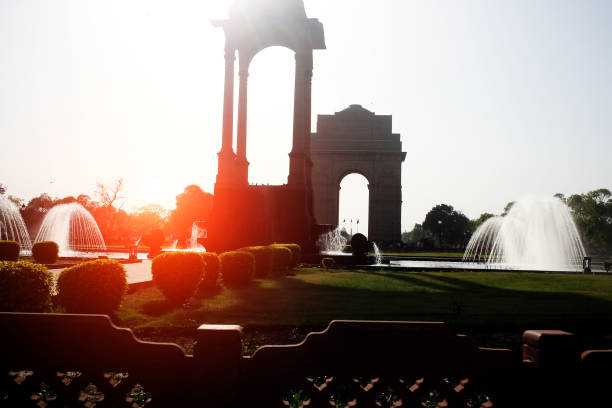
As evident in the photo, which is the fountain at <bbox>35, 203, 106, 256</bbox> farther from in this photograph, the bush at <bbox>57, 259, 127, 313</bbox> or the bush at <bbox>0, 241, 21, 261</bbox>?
the bush at <bbox>57, 259, 127, 313</bbox>

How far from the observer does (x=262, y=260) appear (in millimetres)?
15906

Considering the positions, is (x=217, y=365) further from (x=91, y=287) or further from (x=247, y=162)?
(x=247, y=162)

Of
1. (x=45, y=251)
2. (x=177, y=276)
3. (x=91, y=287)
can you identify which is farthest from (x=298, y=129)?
(x=91, y=287)

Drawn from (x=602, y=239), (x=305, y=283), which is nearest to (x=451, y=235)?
(x=602, y=239)

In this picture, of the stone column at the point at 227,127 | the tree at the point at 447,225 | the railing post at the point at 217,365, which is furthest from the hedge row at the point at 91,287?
the tree at the point at 447,225

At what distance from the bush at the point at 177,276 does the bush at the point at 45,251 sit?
10877 mm

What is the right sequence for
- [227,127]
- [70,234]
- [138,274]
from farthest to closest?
[70,234] → [227,127] → [138,274]

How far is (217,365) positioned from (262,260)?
525 inches

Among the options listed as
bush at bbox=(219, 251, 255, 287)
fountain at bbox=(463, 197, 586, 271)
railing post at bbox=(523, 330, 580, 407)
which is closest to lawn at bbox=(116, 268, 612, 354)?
bush at bbox=(219, 251, 255, 287)

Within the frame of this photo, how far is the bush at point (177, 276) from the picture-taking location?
10234 millimetres

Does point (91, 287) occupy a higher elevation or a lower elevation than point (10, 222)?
lower

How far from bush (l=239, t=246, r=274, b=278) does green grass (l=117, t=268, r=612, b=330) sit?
51.6 inches

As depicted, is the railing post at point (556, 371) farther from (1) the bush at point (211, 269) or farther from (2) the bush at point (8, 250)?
(2) the bush at point (8, 250)

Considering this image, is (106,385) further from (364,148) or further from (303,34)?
(364,148)
